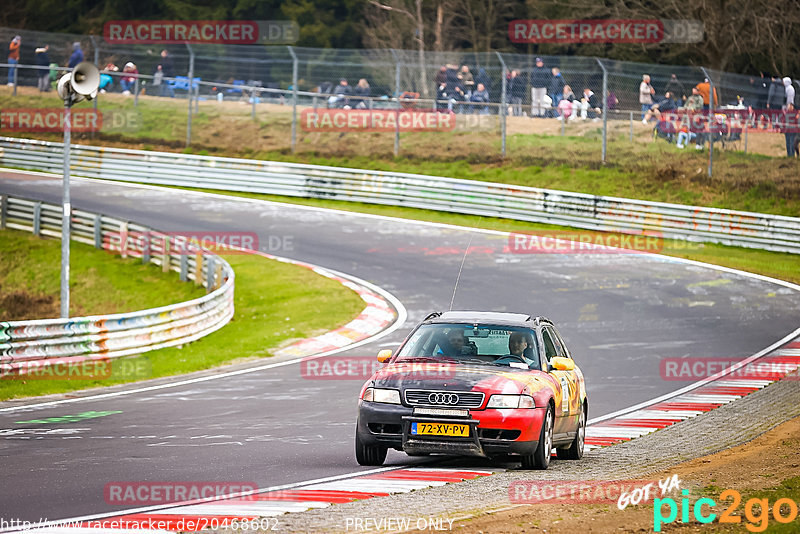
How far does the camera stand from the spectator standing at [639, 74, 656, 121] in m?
32.3

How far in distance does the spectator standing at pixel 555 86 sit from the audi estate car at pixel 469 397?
23.6 m

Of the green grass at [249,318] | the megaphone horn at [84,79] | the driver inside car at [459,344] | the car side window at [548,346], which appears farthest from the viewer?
the green grass at [249,318]

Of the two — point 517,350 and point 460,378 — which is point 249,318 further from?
point 460,378

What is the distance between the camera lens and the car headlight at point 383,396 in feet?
31.2

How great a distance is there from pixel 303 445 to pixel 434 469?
77.1 inches

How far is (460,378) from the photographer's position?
31.5ft

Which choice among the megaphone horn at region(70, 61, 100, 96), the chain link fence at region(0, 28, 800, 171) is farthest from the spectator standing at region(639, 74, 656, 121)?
the megaphone horn at region(70, 61, 100, 96)

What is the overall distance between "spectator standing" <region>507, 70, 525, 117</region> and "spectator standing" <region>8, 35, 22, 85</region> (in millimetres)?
19023

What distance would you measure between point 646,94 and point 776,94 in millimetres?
3711

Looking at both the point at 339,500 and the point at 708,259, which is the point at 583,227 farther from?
the point at 339,500

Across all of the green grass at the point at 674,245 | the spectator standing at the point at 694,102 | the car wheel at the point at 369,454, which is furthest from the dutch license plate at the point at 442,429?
the spectator standing at the point at 694,102

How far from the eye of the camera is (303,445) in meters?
11.4

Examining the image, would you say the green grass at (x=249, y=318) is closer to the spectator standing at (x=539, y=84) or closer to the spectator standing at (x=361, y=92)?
the spectator standing at (x=539, y=84)

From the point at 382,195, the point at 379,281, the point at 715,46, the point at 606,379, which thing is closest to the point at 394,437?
the point at 606,379
